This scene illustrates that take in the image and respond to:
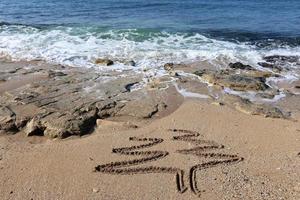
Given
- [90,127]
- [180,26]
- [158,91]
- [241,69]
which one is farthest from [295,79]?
[180,26]

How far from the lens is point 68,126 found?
8867mm

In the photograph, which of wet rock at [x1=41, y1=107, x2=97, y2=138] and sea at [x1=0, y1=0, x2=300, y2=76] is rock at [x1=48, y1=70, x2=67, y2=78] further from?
wet rock at [x1=41, y1=107, x2=97, y2=138]

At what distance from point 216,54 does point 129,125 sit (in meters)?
7.25

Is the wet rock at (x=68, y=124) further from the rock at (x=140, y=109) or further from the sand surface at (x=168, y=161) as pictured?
the rock at (x=140, y=109)

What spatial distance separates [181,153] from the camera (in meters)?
8.00

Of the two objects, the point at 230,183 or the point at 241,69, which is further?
the point at 241,69

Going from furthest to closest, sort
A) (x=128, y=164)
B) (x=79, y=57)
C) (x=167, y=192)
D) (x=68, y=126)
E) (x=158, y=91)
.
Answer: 1. (x=79, y=57)
2. (x=158, y=91)
3. (x=68, y=126)
4. (x=128, y=164)
5. (x=167, y=192)

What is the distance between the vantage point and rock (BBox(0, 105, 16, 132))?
896 cm

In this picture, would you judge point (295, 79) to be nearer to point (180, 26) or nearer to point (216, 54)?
point (216, 54)

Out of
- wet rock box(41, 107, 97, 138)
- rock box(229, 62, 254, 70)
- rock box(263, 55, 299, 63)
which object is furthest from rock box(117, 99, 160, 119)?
rock box(263, 55, 299, 63)

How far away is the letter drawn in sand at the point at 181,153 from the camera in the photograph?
7152 mm

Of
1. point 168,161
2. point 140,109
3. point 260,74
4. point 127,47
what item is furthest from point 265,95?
point 127,47

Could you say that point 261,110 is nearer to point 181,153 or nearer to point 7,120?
point 181,153

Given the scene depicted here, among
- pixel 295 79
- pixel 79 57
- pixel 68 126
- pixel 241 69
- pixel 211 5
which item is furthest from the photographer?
pixel 211 5
